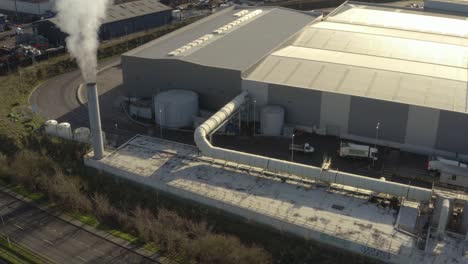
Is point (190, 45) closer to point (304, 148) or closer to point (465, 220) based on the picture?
point (304, 148)

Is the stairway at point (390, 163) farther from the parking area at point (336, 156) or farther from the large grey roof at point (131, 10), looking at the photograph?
the large grey roof at point (131, 10)

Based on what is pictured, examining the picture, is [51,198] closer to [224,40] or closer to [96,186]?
[96,186]

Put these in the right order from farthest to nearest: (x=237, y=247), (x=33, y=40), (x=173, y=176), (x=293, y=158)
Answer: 1. (x=33, y=40)
2. (x=293, y=158)
3. (x=173, y=176)
4. (x=237, y=247)

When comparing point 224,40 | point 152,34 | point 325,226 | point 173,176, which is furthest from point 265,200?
point 152,34

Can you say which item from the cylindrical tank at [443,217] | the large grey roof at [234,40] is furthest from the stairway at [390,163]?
the large grey roof at [234,40]

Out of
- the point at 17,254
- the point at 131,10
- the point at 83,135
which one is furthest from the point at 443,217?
the point at 131,10
